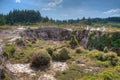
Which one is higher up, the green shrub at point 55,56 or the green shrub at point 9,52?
the green shrub at point 9,52

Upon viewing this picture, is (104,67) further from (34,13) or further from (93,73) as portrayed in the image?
(34,13)

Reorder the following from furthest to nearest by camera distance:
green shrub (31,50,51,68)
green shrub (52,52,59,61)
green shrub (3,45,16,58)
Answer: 1. green shrub (52,52,59,61)
2. green shrub (3,45,16,58)
3. green shrub (31,50,51,68)

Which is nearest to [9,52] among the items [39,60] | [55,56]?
[39,60]

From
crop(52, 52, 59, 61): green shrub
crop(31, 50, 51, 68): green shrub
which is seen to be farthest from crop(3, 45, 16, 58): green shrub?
crop(52, 52, 59, 61): green shrub

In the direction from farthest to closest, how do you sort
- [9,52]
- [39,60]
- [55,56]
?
[55,56] < [9,52] < [39,60]

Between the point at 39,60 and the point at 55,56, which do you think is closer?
the point at 39,60

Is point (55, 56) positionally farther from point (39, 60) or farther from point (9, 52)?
point (9, 52)

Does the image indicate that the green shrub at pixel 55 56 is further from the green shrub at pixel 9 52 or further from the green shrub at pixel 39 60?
the green shrub at pixel 9 52

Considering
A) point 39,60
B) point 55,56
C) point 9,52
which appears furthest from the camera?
point 55,56

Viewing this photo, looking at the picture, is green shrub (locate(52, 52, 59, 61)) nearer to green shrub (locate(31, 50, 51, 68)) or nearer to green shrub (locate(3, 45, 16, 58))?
green shrub (locate(31, 50, 51, 68))

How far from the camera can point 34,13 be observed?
132 metres

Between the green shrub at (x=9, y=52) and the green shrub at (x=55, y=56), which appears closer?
the green shrub at (x=9, y=52)

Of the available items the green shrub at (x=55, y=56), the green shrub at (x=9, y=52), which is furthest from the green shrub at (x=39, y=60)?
the green shrub at (x=9, y=52)

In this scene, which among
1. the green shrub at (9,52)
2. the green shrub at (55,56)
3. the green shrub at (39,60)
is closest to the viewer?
the green shrub at (39,60)
